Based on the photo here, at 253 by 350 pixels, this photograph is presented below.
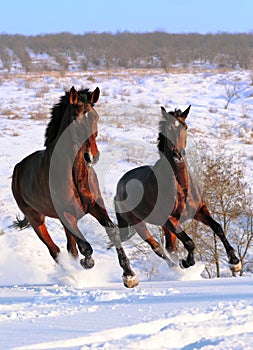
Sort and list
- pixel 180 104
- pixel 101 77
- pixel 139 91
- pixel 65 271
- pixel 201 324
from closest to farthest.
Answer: pixel 201 324 < pixel 65 271 < pixel 180 104 < pixel 139 91 < pixel 101 77

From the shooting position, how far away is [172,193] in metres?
7.03

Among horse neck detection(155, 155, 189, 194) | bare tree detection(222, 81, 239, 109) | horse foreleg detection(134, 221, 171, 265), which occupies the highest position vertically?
horse neck detection(155, 155, 189, 194)

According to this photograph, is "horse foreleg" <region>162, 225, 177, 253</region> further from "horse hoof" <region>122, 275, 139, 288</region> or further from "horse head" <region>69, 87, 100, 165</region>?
"horse head" <region>69, 87, 100, 165</region>

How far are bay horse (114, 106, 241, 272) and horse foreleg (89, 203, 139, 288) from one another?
1240 millimetres

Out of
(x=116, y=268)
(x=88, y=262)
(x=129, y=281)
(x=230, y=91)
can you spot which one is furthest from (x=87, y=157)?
(x=230, y=91)

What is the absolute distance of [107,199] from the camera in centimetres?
1541

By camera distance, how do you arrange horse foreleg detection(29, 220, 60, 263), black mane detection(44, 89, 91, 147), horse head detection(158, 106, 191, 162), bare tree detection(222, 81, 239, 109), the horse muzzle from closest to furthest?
the horse muzzle → black mane detection(44, 89, 91, 147) → horse head detection(158, 106, 191, 162) → horse foreleg detection(29, 220, 60, 263) → bare tree detection(222, 81, 239, 109)

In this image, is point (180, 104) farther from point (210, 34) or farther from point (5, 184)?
point (210, 34)

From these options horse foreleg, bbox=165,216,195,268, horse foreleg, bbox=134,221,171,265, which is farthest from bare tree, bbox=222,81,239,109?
horse foreleg, bbox=165,216,195,268

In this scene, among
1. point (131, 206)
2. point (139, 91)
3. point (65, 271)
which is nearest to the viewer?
point (65, 271)

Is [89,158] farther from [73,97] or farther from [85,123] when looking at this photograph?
[73,97]

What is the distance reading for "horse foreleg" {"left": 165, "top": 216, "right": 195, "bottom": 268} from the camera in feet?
22.7

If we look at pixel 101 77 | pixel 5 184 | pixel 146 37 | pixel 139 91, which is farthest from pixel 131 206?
pixel 146 37

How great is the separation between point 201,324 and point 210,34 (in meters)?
74.7
